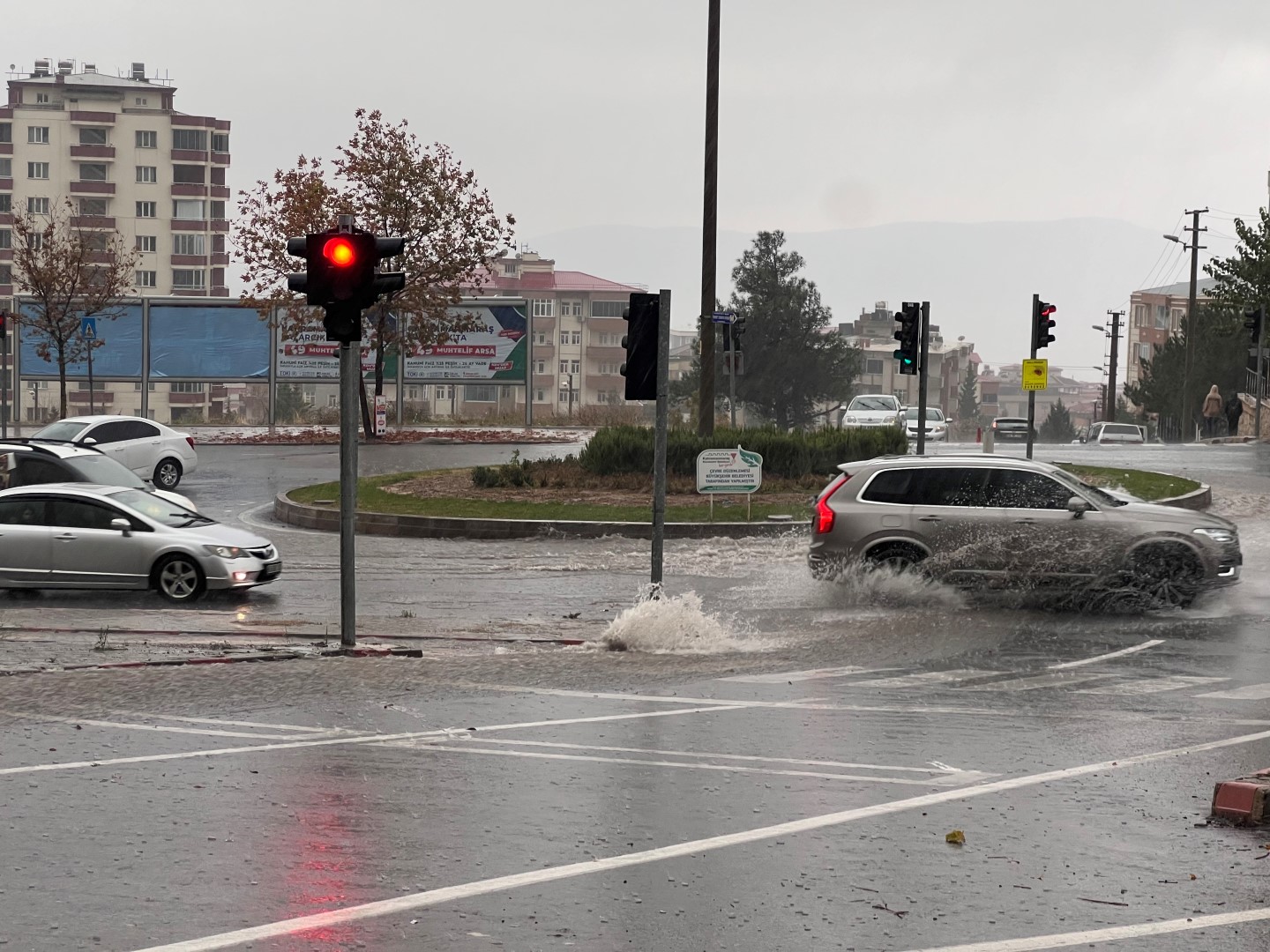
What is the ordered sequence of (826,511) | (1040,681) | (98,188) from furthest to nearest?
(98,188)
(826,511)
(1040,681)

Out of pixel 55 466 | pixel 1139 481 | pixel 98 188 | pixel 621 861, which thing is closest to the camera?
pixel 621 861

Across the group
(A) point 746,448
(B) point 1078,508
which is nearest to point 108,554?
(B) point 1078,508

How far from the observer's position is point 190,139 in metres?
122

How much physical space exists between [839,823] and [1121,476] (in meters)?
23.4

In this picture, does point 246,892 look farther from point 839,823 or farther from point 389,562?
point 389,562

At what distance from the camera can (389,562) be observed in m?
19.8

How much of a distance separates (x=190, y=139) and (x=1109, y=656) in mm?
118480

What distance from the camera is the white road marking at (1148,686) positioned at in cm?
1063

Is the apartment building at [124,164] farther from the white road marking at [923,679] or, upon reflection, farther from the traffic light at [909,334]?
the white road marking at [923,679]

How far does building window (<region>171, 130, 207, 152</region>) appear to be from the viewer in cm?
12119

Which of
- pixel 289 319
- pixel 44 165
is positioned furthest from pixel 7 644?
pixel 44 165

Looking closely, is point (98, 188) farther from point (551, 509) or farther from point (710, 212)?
point (551, 509)

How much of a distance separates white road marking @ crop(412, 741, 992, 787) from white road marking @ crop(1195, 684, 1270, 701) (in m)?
3.22

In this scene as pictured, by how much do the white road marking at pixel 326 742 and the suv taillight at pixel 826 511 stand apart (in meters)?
6.08
